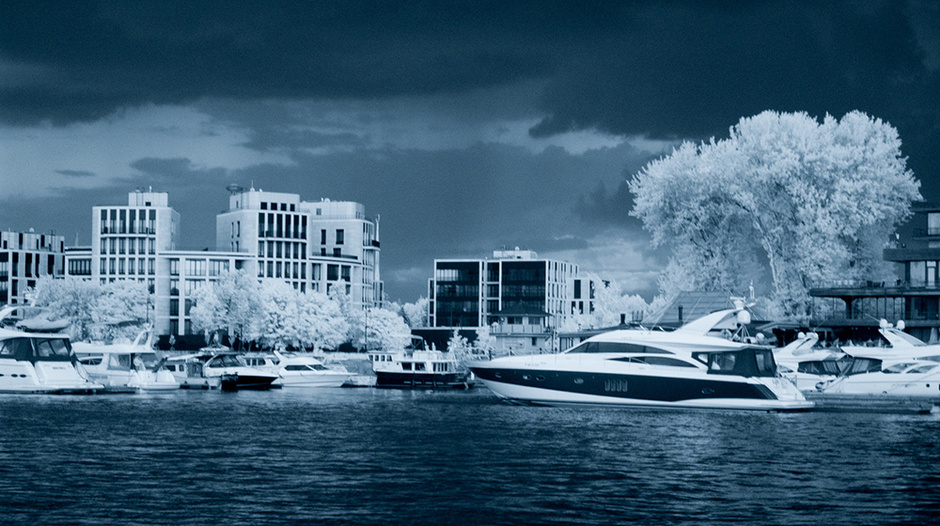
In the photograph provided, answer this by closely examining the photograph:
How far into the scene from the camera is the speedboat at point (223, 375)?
3772 inches

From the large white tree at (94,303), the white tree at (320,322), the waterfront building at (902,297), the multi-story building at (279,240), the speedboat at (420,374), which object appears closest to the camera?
the waterfront building at (902,297)

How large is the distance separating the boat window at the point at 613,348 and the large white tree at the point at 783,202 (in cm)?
2789

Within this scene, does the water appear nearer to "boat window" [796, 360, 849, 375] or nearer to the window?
"boat window" [796, 360, 849, 375]

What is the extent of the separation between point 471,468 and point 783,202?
180 ft

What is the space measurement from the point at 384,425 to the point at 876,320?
5326 cm

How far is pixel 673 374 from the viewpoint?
58844mm

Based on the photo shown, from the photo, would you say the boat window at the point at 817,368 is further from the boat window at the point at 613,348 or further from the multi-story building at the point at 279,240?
the multi-story building at the point at 279,240

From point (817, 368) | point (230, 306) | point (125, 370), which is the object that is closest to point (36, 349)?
point (125, 370)

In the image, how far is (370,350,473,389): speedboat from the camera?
108 meters

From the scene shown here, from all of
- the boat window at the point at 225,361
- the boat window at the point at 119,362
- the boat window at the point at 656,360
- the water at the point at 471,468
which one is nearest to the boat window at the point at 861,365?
the water at the point at 471,468

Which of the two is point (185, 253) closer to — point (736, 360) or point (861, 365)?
point (861, 365)

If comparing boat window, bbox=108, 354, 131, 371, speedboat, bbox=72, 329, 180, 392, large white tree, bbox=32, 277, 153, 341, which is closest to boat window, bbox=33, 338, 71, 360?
speedboat, bbox=72, 329, 180, 392

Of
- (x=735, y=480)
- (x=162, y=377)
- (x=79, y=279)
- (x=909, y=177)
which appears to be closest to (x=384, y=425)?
(x=735, y=480)

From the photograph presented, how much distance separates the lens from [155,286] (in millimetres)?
180625
